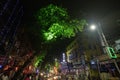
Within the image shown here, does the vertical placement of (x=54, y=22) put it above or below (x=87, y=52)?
below

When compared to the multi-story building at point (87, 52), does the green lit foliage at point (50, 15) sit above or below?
below

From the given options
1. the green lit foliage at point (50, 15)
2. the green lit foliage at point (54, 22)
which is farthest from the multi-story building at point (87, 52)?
the green lit foliage at point (50, 15)

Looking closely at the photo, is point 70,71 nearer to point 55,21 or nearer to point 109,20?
point 109,20

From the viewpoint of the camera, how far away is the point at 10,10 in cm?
1018

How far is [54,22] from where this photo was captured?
959cm

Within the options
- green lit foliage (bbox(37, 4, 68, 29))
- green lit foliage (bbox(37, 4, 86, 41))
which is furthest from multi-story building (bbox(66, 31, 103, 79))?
green lit foliage (bbox(37, 4, 68, 29))

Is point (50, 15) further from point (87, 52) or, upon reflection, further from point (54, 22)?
point (87, 52)

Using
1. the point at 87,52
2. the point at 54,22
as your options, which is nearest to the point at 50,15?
the point at 54,22

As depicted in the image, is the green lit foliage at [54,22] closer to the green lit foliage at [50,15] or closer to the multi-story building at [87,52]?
the green lit foliage at [50,15]

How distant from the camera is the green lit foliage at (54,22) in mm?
9453

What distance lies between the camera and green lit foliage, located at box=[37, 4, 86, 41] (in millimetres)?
9453

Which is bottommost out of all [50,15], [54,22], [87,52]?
[54,22]

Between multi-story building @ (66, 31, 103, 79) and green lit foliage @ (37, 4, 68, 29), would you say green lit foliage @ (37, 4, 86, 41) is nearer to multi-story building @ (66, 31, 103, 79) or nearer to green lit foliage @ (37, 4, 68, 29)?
green lit foliage @ (37, 4, 68, 29)

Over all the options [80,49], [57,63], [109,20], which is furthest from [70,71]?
[109,20]
